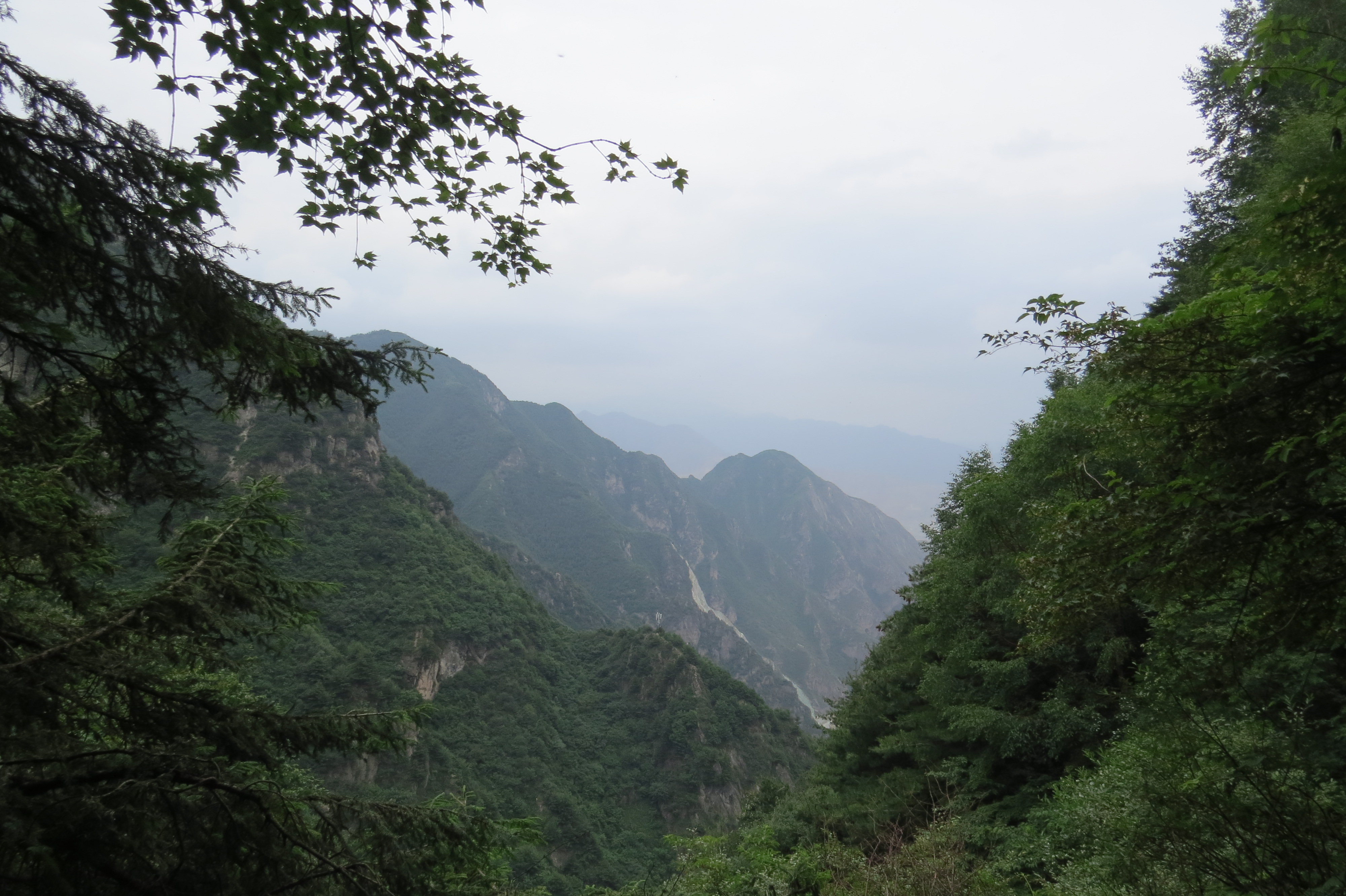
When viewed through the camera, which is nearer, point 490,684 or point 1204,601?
point 1204,601

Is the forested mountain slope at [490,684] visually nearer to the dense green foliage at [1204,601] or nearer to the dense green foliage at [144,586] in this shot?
the dense green foliage at [1204,601]

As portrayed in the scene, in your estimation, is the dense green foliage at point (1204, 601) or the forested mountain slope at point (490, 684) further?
the forested mountain slope at point (490, 684)

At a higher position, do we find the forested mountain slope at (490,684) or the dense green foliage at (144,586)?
the dense green foliage at (144,586)

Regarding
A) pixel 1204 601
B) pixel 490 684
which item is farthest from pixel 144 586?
pixel 490 684

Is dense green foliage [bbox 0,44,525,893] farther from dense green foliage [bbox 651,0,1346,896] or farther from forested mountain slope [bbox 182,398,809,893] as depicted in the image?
forested mountain slope [bbox 182,398,809,893]

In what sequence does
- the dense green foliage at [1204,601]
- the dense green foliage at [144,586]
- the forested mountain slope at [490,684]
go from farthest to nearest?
the forested mountain slope at [490,684] < the dense green foliage at [1204,601] < the dense green foliage at [144,586]

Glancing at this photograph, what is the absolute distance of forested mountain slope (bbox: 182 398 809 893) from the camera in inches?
2074

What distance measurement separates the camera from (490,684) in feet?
223

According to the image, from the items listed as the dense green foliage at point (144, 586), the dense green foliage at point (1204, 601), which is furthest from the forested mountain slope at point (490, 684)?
the dense green foliage at point (144, 586)

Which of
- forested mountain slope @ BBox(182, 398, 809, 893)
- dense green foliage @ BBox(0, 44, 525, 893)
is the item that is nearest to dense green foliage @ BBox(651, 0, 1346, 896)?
dense green foliage @ BBox(0, 44, 525, 893)

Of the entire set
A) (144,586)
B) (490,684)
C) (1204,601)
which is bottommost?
(490,684)

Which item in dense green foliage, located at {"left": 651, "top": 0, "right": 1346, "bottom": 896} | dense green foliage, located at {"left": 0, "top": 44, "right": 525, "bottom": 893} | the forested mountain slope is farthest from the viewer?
the forested mountain slope

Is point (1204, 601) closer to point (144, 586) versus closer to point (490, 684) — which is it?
point (144, 586)

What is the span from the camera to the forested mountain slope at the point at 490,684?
173 feet
